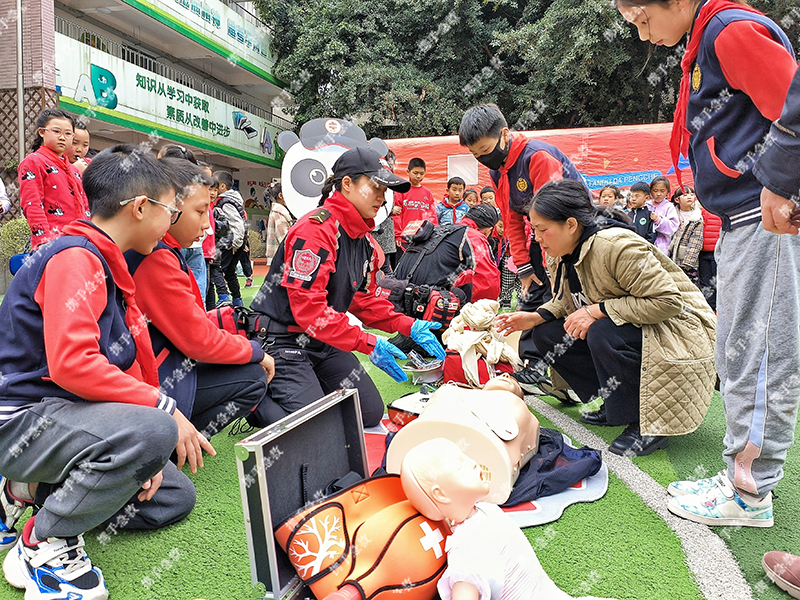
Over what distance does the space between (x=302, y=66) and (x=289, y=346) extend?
647 inches

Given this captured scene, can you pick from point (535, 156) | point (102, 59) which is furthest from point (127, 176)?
point (102, 59)

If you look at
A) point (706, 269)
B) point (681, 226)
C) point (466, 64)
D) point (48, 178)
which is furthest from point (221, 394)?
point (466, 64)

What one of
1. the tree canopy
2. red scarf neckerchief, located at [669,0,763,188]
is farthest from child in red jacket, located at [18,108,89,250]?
the tree canopy

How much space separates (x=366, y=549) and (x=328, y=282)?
159 cm

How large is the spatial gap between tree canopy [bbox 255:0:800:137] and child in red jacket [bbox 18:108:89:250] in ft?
38.9

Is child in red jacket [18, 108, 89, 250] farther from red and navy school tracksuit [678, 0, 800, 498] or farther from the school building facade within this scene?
the school building facade

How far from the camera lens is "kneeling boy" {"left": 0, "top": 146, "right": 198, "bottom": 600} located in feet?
4.86

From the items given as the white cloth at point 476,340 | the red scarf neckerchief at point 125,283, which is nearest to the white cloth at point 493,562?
the red scarf neckerchief at point 125,283

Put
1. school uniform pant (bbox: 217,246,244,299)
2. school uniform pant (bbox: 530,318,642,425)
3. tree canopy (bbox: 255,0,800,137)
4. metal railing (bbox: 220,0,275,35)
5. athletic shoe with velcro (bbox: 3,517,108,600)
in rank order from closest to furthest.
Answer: athletic shoe with velcro (bbox: 3,517,108,600)
school uniform pant (bbox: 530,318,642,425)
school uniform pant (bbox: 217,246,244,299)
tree canopy (bbox: 255,0,800,137)
metal railing (bbox: 220,0,275,35)

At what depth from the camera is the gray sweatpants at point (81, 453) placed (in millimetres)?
1494

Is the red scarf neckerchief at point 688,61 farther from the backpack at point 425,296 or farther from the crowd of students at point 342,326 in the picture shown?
the backpack at point 425,296

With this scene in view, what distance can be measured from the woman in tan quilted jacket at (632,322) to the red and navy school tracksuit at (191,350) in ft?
4.80

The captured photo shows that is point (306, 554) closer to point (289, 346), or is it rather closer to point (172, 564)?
point (172, 564)

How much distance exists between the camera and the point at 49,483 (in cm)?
160
